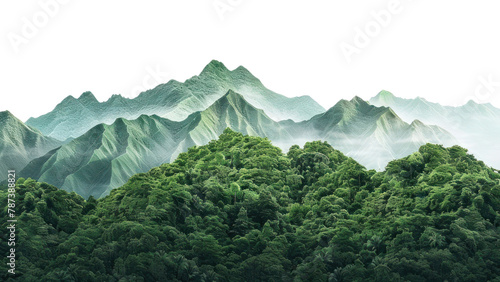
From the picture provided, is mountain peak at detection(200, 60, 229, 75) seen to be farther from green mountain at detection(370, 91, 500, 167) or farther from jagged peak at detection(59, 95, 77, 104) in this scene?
green mountain at detection(370, 91, 500, 167)

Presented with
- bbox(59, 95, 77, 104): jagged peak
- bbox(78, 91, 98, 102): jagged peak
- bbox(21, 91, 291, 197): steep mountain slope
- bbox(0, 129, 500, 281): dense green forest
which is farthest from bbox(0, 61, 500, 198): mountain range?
bbox(0, 129, 500, 281): dense green forest

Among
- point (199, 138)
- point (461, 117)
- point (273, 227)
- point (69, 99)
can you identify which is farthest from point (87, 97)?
point (273, 227)

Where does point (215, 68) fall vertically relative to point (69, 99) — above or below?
above

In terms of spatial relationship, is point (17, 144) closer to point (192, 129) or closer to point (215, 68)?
point (192, 129)

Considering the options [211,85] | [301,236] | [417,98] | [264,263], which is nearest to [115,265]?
[264,263]

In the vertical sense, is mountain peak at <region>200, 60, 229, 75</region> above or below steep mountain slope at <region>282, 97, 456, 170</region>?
above

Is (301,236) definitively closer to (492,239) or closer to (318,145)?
(492,239)
